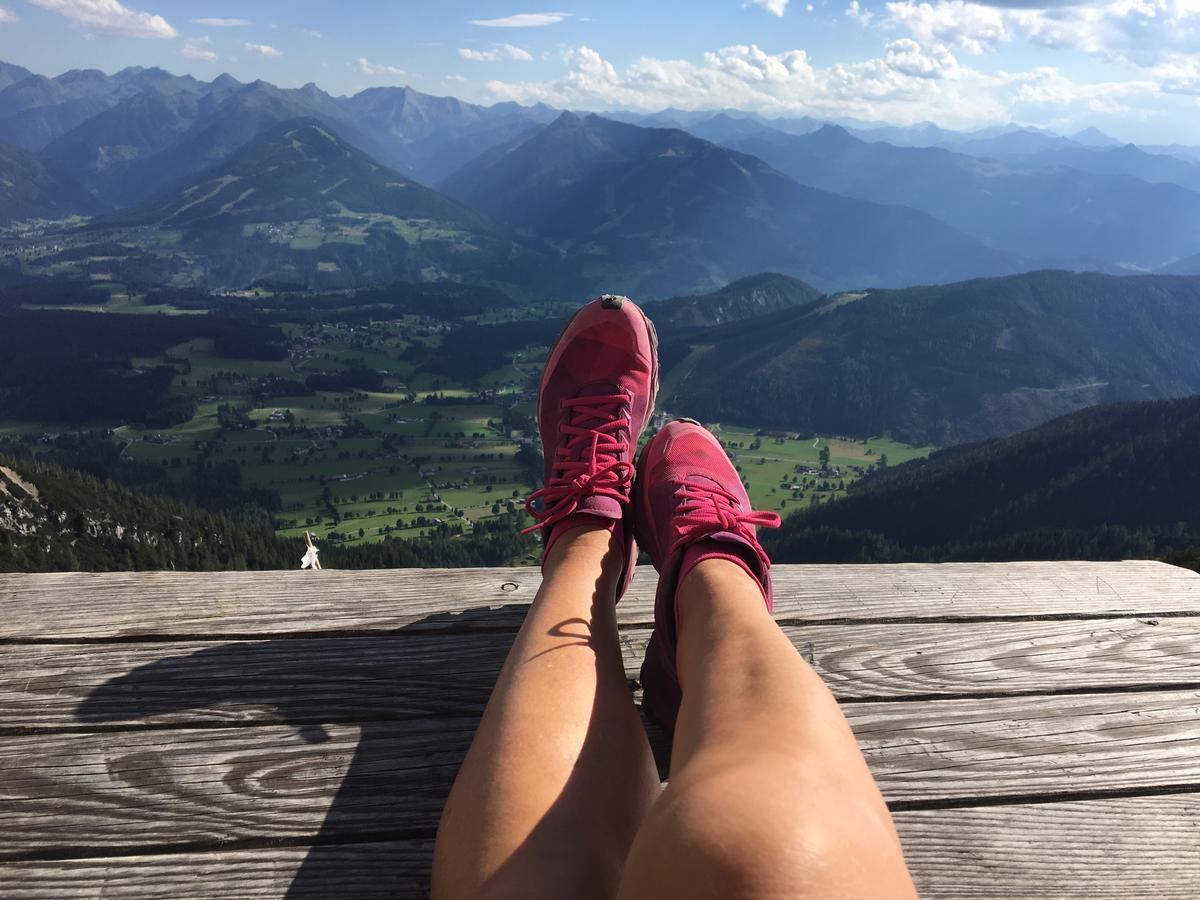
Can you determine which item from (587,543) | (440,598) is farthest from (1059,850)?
(440,598)

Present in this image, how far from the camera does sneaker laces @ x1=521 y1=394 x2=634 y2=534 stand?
345 centimetres

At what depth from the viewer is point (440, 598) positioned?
3.54 meters

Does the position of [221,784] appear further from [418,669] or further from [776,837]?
[776,837]

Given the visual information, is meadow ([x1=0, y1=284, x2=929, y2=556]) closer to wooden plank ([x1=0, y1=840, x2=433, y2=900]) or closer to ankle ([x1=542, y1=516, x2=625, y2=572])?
ankle ([x1=542, y1=516, x2=625, y2=572])

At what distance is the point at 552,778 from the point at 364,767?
40.6 inches

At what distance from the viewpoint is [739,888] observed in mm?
1201

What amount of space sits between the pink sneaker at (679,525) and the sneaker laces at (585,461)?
6.1 inches

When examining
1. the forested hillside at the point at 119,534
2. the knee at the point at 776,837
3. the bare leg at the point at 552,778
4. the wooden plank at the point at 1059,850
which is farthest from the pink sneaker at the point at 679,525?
the forested hillside at the point at 119,534

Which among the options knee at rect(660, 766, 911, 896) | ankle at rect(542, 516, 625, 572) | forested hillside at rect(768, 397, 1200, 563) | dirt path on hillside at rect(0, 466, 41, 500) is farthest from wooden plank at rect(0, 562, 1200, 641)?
dirt path on hillside at rect(0, 466, 41, 500)

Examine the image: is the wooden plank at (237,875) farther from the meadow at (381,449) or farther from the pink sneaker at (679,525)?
the meadow at (381,449)

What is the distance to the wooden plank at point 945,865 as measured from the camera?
6.75 feet

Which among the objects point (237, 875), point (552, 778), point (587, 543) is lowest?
point (237, 875)

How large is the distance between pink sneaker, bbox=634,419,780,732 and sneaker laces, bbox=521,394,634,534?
0.15 meters

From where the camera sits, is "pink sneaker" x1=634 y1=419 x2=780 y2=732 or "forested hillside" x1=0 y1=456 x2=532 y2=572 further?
"forested hillside" x1=0 y1=456 x2=532 y2=572
